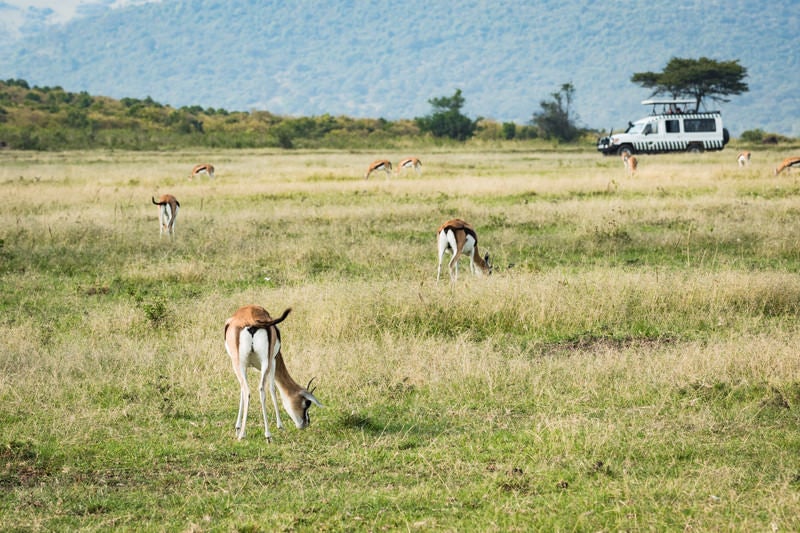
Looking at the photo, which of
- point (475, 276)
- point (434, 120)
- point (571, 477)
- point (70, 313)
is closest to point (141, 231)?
point (70, 313)

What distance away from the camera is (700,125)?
45188 millimetres

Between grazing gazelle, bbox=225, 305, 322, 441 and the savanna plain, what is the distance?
0.21 metres

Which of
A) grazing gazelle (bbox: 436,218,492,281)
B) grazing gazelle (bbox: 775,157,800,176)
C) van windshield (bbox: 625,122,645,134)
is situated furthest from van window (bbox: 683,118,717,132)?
grazing gazelle (bbox: 436,218,492,281)

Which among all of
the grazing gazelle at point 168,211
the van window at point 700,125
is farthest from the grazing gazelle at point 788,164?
the grazing gazelle at point 168,211

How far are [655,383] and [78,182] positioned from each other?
24121mm

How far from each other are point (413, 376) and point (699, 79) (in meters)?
64.4

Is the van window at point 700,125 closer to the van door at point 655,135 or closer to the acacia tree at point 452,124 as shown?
the van door at point 655,135

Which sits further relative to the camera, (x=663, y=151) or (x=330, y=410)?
(x=663, y=151)

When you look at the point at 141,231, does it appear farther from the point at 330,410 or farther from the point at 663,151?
the point at 663,151

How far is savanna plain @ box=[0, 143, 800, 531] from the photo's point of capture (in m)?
5.77

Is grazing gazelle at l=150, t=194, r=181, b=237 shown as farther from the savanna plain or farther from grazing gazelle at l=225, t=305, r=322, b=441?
grazing gazelle at l=225, t=305, r=322, b=441

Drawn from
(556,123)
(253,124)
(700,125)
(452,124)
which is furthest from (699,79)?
(253,124)

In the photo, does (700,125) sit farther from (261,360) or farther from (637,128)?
(261,360)

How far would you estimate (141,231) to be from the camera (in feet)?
59.8
